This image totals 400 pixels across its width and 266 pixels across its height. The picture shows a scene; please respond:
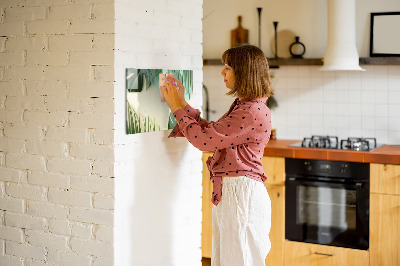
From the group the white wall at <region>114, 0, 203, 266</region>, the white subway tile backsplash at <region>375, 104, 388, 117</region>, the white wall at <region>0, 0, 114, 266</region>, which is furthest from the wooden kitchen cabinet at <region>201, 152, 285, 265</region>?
the white wall at <region>0, 0, 114, 266</region>

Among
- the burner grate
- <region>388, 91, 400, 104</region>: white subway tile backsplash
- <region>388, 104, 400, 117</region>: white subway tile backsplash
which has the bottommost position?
the burner grate

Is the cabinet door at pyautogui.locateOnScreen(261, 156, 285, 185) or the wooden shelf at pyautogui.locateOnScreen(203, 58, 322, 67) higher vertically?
the wooden shelf at pyautogui.locateOnScreen(203, 58, 322, 67)

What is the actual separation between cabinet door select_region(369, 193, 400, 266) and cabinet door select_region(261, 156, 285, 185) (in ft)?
2.13

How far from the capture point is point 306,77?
15.8 ft

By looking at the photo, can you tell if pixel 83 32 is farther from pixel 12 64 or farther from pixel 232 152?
pixel 232 152

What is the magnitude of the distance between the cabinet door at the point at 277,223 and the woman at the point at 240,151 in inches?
58.5

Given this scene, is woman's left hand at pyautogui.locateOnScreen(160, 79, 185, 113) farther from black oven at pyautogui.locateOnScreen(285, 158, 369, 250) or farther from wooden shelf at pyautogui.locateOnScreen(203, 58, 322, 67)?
wooden shelf at pyautogui.locateOnScreen(203, 58, 322, 67)

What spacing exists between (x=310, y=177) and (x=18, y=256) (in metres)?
2.13

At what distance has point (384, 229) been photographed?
155 inches

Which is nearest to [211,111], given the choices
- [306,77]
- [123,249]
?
[306,77]

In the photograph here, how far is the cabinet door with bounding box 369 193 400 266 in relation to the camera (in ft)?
12.8

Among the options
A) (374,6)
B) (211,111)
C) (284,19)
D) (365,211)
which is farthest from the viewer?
(211,111)

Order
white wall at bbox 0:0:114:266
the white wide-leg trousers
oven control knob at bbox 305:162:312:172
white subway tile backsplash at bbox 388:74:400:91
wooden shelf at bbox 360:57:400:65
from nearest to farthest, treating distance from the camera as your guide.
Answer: white wall at bbox 0:0:114:266, the white wide-leg trousers, oven control knob at bbox 305:162:312:172, wooden shelf at bbox 360:57:400:65, white subway tile backsplash at bbox 388:74:400:91

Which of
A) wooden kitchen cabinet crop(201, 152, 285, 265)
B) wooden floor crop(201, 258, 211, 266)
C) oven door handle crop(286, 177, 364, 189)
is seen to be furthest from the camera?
wooden floor crop(201, 258, 211, 266)
